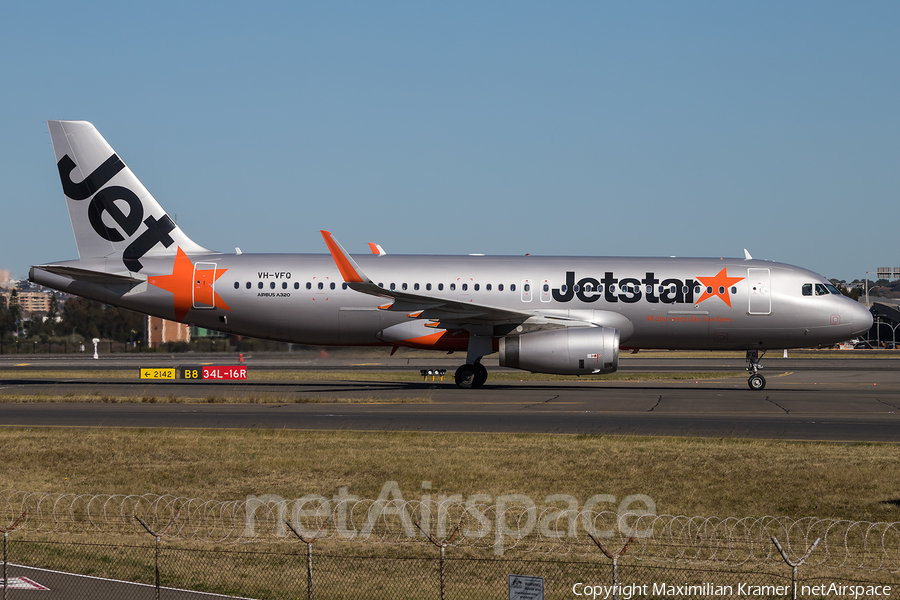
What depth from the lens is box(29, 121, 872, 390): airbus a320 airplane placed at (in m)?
35.6

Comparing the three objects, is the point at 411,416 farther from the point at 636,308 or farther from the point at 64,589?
the point at 64,589

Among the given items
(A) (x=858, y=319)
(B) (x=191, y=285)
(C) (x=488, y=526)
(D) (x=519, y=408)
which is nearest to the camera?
(C) (x=488, y=526)

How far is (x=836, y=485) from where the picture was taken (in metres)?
16.3

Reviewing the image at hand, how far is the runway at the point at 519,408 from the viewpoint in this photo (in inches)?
949

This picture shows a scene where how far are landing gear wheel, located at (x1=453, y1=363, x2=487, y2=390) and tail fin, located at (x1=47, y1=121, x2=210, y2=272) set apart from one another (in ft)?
41.4

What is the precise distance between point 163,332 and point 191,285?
56064 mm

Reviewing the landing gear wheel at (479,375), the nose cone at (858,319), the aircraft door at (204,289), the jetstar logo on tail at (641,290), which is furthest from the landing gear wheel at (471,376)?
the nose cone at (858,319)

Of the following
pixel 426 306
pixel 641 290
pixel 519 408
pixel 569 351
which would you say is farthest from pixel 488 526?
pixel 641 290

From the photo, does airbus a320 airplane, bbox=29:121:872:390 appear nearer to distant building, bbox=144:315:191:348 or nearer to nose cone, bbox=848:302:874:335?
nose cone, bbox=848:302:874:335

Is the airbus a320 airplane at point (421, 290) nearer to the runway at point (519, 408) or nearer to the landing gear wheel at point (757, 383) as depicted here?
the landing gear wheel at point (757, 383)

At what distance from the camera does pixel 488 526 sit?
13.7m

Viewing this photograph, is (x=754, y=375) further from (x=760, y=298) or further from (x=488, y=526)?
(x=488, y=526)

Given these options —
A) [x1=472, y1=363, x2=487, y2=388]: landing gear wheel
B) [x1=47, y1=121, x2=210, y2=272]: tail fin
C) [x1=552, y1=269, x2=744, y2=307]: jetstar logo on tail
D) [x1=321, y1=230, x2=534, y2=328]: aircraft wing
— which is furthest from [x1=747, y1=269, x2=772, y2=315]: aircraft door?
[x1=47, y1=121, x2=210, y2=272]: tail fin

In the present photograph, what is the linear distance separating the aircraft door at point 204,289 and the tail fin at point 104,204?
175 centimetres
